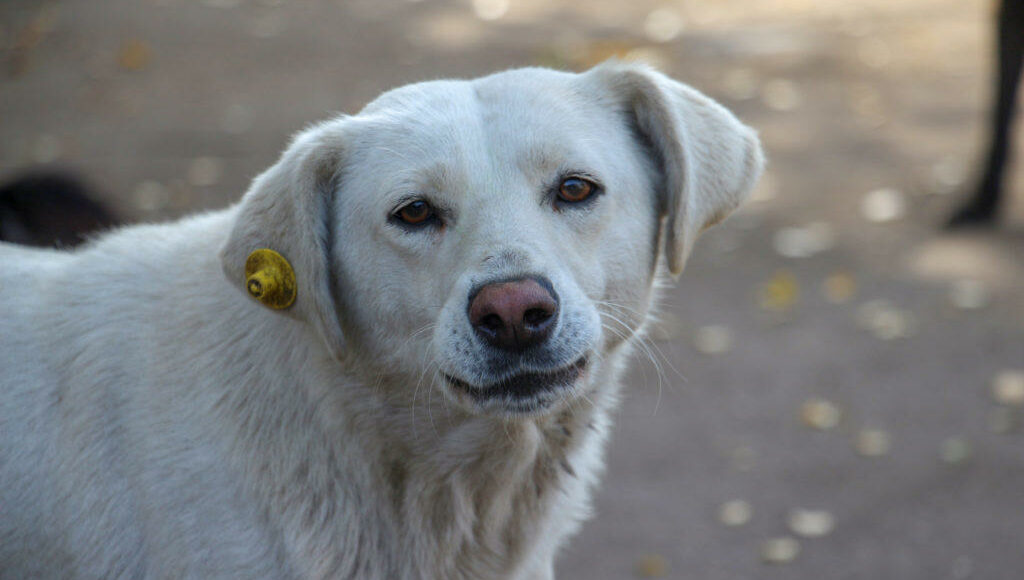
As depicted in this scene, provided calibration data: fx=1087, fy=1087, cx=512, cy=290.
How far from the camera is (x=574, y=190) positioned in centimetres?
268

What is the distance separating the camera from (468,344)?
246cm

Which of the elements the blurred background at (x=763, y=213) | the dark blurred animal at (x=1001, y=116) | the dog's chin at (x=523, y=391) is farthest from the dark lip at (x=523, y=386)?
the dark blurred animal at (x=1001, y=116)

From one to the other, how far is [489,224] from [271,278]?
20.9 inches

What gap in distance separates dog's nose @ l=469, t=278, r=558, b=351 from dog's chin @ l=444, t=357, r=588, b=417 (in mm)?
102

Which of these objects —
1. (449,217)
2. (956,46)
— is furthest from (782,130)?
(449,217)

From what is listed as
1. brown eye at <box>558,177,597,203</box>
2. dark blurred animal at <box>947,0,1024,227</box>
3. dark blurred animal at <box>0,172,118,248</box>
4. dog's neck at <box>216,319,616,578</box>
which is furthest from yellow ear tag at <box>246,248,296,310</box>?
dark blurred animal at <box>947,0,1024,227</box>

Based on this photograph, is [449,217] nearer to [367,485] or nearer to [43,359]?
[367,485]

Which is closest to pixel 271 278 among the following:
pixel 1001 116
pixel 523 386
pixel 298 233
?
pixel 298 233

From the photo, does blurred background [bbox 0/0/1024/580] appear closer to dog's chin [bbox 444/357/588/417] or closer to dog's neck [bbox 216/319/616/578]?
dog's chin [bbox 444/357/588/417]

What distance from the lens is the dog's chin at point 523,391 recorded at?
8.23ft

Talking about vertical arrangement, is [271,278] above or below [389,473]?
above

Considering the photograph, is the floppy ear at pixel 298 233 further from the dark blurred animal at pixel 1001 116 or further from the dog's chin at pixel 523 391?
the dark blurred animal at pixel 1001 116

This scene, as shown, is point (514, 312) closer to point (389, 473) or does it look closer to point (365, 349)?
point (365, 349)

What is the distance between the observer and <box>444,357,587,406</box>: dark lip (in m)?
2.51
